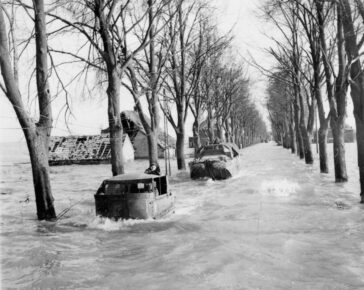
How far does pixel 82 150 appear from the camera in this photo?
38938 millimetres

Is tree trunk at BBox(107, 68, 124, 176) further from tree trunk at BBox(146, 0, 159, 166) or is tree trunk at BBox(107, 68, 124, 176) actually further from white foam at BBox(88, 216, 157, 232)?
tree trunk at BBox(146, 0, 159, 166)

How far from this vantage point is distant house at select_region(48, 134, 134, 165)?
123 feet

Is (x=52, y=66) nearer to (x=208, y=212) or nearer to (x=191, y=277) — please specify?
(x=208, y=212)

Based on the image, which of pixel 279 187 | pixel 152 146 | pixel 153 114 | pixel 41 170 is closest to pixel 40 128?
pixel 41 170

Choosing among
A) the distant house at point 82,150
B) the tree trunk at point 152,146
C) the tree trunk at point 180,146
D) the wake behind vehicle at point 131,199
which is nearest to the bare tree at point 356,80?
the wake behind vehicle at point 131,199

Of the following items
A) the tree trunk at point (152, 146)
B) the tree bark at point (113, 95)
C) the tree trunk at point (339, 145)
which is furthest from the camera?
the tree trunk at point (152, 146)

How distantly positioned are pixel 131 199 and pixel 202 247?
8.61 feet

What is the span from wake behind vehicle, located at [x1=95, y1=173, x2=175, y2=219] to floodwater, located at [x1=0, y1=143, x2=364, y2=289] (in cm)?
23

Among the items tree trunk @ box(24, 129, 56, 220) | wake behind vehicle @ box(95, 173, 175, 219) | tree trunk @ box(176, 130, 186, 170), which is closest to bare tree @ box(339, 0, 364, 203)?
wake behind vehicle @ box(95, 173, 175, 219)

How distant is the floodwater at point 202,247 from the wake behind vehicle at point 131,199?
9.2 inches

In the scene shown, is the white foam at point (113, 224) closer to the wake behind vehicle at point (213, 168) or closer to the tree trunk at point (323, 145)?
the wake behind vehicle at point (213, 168)

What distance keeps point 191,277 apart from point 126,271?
1108 mm

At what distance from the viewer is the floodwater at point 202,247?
528cm

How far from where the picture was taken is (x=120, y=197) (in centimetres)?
891
